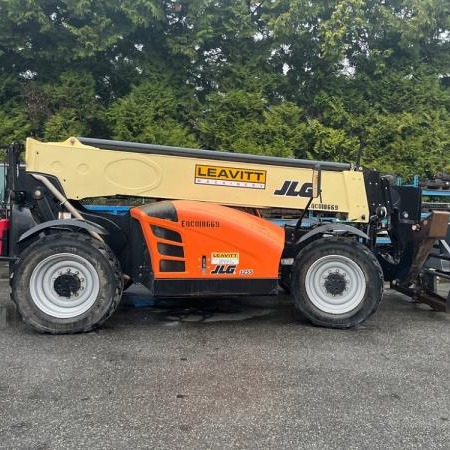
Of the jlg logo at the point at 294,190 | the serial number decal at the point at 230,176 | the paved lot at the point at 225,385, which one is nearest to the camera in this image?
the paved lot at the point at 225,385

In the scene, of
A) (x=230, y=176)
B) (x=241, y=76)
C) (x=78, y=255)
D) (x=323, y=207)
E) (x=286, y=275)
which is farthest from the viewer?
(x=241, y=76)

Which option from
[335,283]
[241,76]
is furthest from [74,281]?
[241,76]

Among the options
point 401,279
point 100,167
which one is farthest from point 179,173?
point 401,279

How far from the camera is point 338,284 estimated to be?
561 cm

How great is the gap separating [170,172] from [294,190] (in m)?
1.44

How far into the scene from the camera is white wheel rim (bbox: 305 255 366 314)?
5.61 metres

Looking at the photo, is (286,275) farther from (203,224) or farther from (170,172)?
(170,172)

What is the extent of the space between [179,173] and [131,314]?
176 centimetres

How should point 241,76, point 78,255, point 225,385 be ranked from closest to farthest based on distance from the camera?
point 225,385 < point 78,255 < point 241,76

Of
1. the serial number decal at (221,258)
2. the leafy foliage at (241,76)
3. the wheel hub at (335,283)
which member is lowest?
the wheel hub at (335,283)

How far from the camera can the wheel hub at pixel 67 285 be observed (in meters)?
5.21

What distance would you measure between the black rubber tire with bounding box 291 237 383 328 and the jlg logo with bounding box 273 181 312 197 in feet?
2.02

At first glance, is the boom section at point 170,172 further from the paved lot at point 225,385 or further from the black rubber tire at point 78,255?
the paved lot at point 225,385

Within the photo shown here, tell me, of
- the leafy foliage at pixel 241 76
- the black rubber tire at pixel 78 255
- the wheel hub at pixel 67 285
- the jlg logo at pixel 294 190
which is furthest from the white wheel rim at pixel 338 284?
the leafy foliage at pixel 241 76
